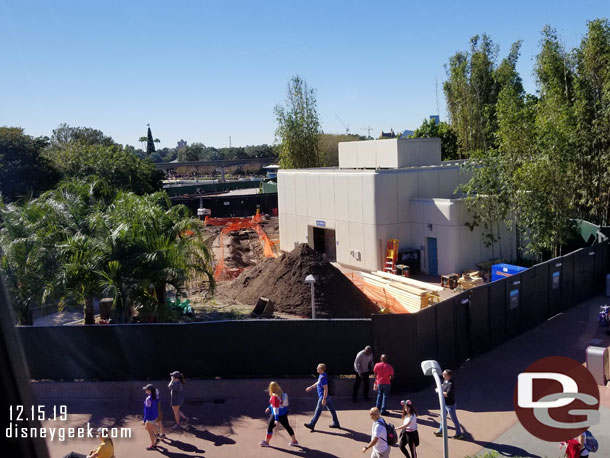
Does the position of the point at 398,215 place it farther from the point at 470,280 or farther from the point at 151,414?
the point at 151,414

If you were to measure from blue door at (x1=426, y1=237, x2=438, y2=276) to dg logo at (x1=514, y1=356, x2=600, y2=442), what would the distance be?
11579mm

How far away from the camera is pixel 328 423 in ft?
35.1

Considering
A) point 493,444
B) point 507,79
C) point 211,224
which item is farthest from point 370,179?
point 507,79

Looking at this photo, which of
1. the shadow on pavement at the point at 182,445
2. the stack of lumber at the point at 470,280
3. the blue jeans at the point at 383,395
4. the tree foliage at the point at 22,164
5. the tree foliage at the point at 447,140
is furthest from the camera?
the tree foliage at the point at 447,140

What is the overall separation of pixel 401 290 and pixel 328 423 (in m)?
10.6

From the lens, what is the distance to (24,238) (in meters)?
14.8

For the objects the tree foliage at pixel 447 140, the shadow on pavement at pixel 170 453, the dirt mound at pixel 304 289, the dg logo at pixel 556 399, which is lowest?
the shadow on pavement at pixel 170 453

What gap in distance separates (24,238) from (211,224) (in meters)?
30.6

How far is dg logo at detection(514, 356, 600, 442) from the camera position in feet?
32.6

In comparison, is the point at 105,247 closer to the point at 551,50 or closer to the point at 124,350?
the point at 124,350

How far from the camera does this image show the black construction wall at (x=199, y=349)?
1220cm

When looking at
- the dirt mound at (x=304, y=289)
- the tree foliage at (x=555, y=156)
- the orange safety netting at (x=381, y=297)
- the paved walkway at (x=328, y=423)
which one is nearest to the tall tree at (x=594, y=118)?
the tree foliage at (x=555, y=156)

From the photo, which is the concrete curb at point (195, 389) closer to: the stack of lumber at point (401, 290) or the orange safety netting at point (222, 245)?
the stack of lumber at point (401, 290)

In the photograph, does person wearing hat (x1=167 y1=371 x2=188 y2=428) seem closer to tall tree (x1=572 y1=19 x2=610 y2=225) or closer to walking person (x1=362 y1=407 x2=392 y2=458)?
walking person (x1=362 y1=407 x2=392 y2=458)
